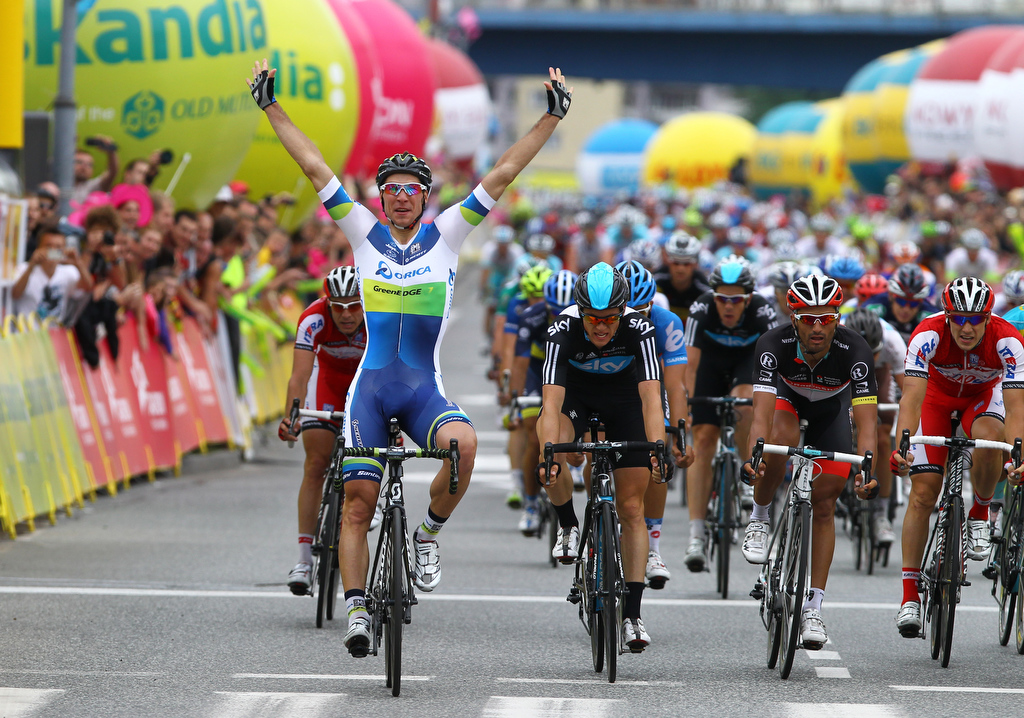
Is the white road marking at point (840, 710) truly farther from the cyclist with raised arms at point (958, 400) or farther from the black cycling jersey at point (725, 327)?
the black cycling jersey at point (725, 327)

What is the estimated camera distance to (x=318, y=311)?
365 inches

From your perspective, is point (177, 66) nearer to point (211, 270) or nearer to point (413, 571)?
point (211, 270)

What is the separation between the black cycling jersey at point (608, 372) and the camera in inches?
316

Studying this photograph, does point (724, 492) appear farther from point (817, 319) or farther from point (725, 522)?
point (817, 319)

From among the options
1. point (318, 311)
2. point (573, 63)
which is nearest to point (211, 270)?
point (318, 311)

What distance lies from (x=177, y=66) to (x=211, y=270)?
2.17 m

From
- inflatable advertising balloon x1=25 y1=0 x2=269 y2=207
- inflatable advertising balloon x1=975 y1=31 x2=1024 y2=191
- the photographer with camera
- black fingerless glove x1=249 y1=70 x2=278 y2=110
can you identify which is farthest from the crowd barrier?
inflatable advertising balloon x1=975 y1=31 x2=1024 y2=191

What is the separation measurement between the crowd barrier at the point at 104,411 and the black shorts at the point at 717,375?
471 centimetres

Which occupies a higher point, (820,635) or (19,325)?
(19,325)

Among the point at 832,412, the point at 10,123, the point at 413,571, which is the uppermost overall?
the point at 10,123

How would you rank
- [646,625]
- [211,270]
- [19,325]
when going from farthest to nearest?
1. [211,270]
2. [19,325]
3. [646,625]

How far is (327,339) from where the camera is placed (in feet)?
30.6

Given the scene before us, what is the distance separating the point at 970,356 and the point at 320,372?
360 centimetres

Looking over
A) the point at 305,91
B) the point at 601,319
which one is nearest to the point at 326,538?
the point at 601,319
